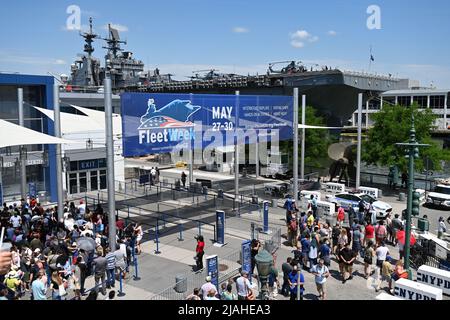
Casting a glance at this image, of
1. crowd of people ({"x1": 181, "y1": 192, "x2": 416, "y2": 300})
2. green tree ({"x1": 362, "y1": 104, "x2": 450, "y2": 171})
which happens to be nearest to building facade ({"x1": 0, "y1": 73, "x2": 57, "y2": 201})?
crowd of people ({"x1": 181, "y1": 192, "x2": 416, "y2": 300})

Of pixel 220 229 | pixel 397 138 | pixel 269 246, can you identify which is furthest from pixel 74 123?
pixel 397 138

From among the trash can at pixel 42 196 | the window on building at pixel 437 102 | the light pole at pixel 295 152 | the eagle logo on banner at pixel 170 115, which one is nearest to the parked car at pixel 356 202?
the light pole at pixel 295 152

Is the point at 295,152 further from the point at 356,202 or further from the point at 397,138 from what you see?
the point at 397,138

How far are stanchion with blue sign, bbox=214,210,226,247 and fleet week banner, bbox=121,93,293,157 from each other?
3.56 metres

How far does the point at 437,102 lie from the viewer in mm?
80000

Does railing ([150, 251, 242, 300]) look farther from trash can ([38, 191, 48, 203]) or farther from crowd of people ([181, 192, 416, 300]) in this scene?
trash can ([38, 191, 48, 203])

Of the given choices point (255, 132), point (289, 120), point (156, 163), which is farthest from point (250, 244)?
point (156, 163)

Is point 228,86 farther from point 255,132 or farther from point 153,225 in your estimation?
point 153,225

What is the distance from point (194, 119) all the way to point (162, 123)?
2.15 meters

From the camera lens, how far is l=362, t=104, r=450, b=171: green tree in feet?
97.2

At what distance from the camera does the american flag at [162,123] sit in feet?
55.1

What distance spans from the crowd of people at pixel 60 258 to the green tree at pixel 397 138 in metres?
20.7
